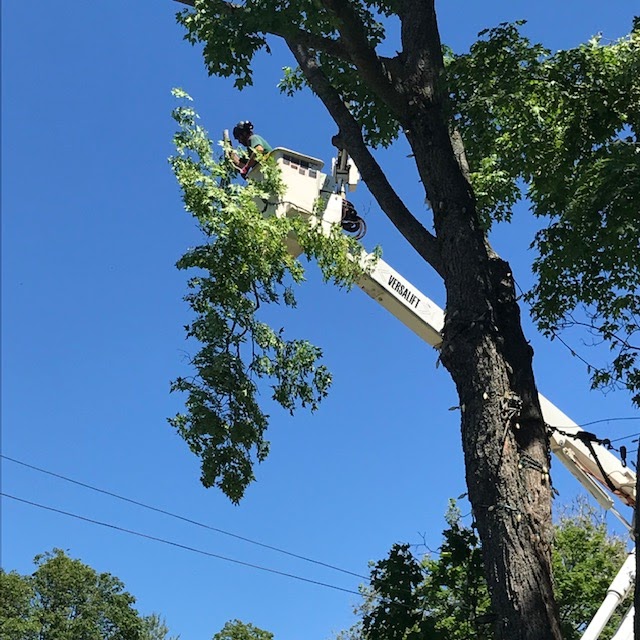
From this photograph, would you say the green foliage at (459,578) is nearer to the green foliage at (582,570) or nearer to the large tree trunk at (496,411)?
the large tree trunk at (496,411)

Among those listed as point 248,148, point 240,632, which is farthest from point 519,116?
point 240,632

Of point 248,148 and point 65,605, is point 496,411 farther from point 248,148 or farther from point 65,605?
point 65,605

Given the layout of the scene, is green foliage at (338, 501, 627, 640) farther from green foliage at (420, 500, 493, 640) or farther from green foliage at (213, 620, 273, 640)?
green foliage at (213, 620, 273, 640)

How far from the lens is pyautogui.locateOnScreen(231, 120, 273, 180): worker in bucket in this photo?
484 inches

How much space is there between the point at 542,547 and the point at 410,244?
2784 mm

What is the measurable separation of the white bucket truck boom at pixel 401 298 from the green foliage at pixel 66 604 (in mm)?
19804

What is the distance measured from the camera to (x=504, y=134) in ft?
26.8

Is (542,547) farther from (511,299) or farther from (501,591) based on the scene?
(511,299)

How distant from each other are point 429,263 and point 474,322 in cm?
94

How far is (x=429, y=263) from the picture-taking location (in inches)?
270

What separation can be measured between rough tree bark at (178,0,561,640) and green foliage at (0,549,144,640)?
Result: 25834mm

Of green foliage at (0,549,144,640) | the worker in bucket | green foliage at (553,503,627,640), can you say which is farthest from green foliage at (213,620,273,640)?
the worker in bucket

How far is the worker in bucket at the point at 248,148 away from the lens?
40.3 feet

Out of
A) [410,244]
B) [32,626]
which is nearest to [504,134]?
[410,244]
